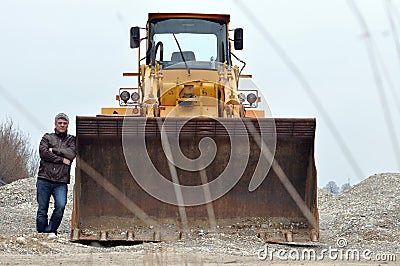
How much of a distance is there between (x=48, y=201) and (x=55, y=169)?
41cm

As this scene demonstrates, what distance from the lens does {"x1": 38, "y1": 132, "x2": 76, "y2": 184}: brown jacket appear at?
352 inches

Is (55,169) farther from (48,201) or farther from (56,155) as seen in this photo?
(48,201)

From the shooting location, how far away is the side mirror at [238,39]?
421 inches

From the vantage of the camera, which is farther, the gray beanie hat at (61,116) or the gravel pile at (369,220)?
the gray beanie hat at (61,116)

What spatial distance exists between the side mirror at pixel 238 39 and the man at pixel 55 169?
291 cm

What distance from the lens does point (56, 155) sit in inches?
353

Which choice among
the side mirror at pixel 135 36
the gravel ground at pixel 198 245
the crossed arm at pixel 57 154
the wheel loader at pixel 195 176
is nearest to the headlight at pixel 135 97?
the side mirror at pixel 135 36

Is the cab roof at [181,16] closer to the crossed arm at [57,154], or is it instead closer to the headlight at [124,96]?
the headlight at [124,96]

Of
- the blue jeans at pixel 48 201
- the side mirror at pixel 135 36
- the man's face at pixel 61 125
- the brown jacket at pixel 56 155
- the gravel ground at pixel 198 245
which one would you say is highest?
the side mirror at pixel 135 36

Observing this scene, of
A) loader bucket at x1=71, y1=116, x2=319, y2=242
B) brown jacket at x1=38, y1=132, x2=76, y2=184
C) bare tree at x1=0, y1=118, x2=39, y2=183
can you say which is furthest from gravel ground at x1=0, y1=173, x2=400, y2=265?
bare tree at x1=0, y1=118, x2=39, y2=183

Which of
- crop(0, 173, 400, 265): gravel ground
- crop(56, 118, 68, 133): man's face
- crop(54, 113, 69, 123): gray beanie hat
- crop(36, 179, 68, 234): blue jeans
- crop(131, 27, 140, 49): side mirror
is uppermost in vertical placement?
crop(131, 27, 140, 49): side mirror

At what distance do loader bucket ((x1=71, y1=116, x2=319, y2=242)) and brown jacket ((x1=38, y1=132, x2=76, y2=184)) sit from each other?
7.2 inches

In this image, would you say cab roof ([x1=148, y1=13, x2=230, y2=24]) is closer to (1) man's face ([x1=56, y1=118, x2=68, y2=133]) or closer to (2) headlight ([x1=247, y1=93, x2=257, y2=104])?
(2) headlight ([x1=247, y1=93, x2=257, y2=104])

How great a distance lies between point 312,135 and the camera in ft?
29.2
